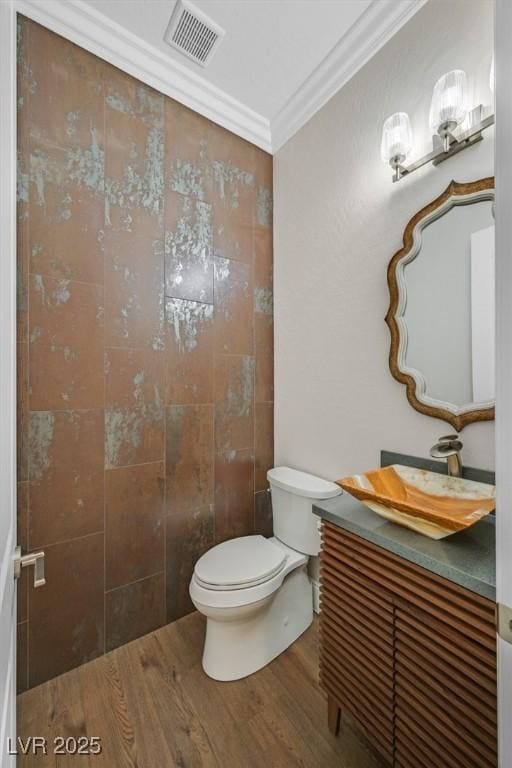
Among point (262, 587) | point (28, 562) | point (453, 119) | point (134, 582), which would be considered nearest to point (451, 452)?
point (262, 587)

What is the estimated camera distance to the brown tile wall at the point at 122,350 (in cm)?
140

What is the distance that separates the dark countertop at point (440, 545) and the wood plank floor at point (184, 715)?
2.63 feet

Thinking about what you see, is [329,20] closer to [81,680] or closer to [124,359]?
[124,359]

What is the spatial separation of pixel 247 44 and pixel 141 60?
52 centimetres

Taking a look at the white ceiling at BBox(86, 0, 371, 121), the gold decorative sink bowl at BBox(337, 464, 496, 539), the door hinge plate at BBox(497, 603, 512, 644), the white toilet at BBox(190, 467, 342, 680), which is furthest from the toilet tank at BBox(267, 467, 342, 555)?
the white ceiling at BBox(86, 0, 371, 121)

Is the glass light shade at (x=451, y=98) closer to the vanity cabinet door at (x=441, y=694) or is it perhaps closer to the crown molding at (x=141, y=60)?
the crown molding at (x=141, y=60)

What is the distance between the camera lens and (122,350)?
1.61 metres

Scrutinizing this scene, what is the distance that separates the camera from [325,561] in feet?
3.96

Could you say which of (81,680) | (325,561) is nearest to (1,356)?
(325,561)

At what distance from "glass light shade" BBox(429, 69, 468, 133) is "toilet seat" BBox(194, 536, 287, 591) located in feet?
6.15

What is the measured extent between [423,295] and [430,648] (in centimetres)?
119

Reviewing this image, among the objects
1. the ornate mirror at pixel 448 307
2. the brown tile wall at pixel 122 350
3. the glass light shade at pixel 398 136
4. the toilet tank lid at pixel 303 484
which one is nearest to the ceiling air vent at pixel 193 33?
the brown tile wall at pixel 122 350

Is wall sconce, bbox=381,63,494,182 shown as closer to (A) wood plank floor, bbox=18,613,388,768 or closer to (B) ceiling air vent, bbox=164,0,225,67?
(B) ceiling air vent, bbox=164,0,225,67

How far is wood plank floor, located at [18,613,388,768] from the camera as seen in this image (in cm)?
115
